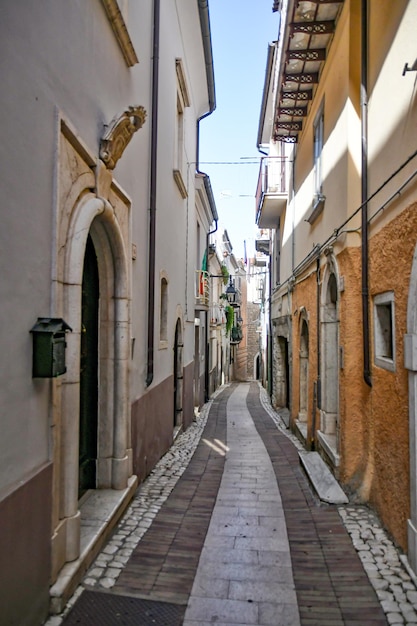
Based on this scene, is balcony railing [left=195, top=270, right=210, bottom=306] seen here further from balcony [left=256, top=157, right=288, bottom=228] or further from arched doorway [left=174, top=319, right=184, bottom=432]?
arched doorway [left=174, top=319, right=184, bottom=432]

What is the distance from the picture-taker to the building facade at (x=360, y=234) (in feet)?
13.7

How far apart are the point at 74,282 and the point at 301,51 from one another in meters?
5.82

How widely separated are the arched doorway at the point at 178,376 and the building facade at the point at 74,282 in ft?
7.74

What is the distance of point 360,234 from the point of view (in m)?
5.70

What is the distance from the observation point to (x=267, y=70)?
11.8m

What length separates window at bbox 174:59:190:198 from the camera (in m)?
9.80

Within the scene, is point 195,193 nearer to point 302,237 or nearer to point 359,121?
point 302,237

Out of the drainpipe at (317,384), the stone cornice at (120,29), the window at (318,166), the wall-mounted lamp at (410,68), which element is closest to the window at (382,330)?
the wall-mounted lamp at (410,68)

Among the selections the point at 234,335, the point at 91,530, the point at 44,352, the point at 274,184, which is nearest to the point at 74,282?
the point at 44,352

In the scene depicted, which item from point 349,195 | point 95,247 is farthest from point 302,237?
point 95,247

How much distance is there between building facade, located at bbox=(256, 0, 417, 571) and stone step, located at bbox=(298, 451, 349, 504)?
162 millimetres

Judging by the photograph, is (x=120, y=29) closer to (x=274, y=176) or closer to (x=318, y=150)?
(x=318, y=150)

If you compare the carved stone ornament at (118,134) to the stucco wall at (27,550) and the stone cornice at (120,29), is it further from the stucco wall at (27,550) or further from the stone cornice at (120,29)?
the stucco wall at (27,550)

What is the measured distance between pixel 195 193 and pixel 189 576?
39.4ft
